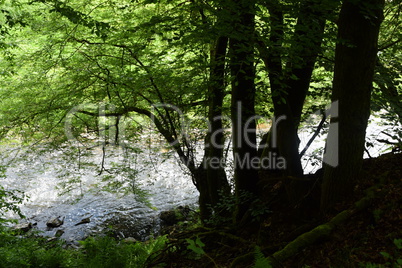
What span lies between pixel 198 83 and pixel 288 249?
3.92 meters

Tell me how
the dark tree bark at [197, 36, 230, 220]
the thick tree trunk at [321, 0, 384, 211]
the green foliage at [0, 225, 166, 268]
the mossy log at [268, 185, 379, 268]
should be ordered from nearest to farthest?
the mossy log at [268, 185, 379, 268] → the thick tree trunk at [321, 0, 384, 211] → the green foliage at [0, 225, 166, 268] → the dark tree bark at [197, 36, 230, 220]

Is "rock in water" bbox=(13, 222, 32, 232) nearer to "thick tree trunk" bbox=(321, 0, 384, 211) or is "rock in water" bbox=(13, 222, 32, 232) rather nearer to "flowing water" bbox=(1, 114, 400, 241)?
"flowing water" bbox=(1, 114, 400, 241)

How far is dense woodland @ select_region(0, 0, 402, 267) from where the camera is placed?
12.9 ft

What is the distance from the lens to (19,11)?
6637 millimetres

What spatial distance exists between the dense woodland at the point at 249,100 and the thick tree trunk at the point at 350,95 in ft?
0.04

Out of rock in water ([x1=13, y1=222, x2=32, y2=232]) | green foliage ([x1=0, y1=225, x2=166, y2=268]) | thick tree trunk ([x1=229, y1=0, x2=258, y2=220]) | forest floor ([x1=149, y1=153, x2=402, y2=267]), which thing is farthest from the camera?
rock in water ([x1=13, y1=222, x2=32, y2=232])

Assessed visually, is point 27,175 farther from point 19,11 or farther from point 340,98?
point 340,98

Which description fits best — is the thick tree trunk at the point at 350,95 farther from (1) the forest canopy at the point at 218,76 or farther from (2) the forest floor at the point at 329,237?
(2) the forest floor at the point at 329,237

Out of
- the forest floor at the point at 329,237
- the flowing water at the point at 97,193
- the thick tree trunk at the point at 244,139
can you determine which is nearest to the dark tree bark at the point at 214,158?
the thick tree trunk at the point at 244,139

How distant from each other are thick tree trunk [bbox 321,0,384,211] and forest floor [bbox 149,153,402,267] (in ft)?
0.94

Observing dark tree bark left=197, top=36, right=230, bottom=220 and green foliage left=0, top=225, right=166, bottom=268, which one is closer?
green foliage left=0, top=225, right=166, bottom=268

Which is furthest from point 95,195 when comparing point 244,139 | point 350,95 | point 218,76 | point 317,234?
point 350,95

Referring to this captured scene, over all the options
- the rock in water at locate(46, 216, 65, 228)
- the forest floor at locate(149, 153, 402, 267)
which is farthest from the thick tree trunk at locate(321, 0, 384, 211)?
the rock in water at locate(46, 216, 65, 228)

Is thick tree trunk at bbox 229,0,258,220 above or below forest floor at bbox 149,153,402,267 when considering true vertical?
above
